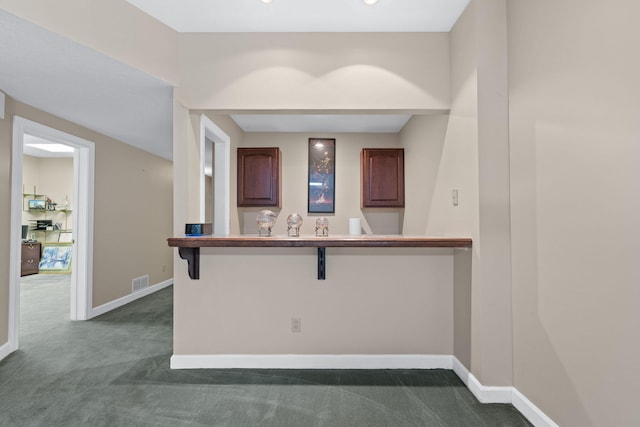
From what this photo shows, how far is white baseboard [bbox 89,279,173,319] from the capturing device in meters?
4.04

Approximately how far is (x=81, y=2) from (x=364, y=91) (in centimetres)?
183

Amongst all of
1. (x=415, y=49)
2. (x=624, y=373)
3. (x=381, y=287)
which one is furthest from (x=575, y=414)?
(x=415, y=49)

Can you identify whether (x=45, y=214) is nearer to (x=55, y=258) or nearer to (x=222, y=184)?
(x=55, y=258)

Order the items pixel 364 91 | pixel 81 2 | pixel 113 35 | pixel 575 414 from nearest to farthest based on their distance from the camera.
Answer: pixel 575 414
pixel 81 2
pixel 113 35
pixel 364 91

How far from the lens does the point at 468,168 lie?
2.22 m

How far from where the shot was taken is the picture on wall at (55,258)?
283 inches

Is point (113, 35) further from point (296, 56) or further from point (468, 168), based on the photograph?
point (468, 168)

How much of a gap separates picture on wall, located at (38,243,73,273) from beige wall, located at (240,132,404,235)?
5709 millimetres

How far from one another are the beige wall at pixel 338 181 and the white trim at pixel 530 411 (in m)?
2.47

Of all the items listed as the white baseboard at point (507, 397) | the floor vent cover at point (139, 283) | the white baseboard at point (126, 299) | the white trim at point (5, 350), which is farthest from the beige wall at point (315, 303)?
the floor vent cover at point (139, 283)

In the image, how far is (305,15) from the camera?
231 cm

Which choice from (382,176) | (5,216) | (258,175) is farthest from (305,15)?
(5,216)

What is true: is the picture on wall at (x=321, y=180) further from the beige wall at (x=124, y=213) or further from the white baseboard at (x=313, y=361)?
the beige wall at (x=124, y=213)

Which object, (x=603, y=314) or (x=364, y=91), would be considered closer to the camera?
(x=603, y=314)
